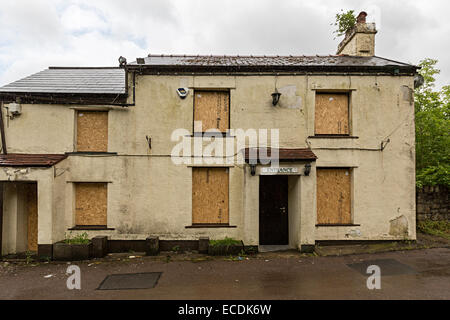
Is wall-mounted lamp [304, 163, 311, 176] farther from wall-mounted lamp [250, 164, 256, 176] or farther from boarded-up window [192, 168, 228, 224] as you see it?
boarded-up window [192, 168, 228, 224]

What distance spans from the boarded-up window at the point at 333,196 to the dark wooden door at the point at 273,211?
1219 mm

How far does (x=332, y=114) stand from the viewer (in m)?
8.80

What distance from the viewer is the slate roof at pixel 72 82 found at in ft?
28.0

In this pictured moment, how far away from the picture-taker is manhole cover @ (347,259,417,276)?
623 cm

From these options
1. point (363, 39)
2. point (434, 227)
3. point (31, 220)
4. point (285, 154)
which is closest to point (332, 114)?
point (285, 154)

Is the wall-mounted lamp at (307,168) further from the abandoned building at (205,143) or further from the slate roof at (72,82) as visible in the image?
the slate roof at (72,82)

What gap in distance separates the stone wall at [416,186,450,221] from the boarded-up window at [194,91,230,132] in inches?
353

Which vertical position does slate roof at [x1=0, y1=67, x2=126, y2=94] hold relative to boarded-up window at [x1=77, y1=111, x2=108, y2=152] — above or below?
above

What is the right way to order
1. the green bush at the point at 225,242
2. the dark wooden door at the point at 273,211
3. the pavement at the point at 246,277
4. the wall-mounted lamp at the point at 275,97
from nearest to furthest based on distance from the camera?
the pavement at the point at 246,277 < the green bush at the point at 225,242 < the wall-mounted lamp at the point at 275,97 < the dark wooden door at the point at 273,211

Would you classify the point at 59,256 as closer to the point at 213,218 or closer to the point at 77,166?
the point at 77,166

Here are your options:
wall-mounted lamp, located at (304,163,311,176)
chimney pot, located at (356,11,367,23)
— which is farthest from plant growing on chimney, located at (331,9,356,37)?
wall-mounted lamp, located at (304,163,311,176)

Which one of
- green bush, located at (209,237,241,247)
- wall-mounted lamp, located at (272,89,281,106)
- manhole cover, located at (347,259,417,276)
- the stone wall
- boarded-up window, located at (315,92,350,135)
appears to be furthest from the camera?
the stone wall

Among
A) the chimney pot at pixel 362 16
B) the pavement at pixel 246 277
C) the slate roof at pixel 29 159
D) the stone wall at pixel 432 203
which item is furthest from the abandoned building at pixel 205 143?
the chimney pot at pixel 362 16
